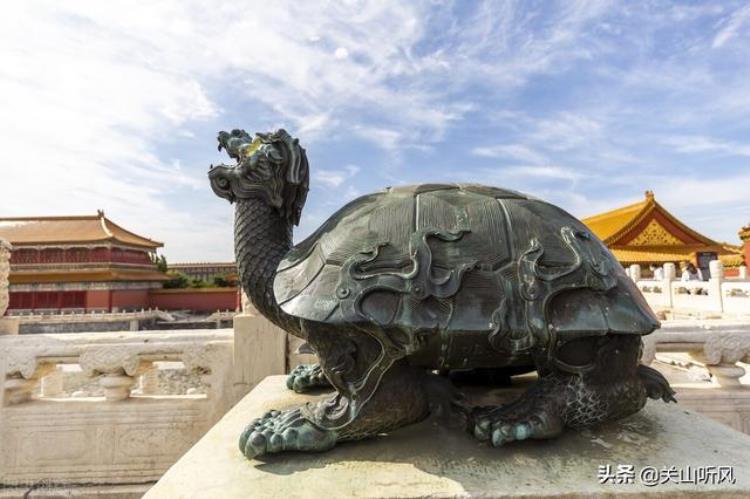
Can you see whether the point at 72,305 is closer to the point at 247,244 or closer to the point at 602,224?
the point at 247,244

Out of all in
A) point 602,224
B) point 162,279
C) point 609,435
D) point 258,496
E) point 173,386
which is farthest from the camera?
point 162,279

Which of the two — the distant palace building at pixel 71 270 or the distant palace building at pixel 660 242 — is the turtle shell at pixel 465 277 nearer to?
the distant palace building at pixel 660 242

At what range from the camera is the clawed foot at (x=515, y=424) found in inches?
65.2

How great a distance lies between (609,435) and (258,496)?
1508 millimetres

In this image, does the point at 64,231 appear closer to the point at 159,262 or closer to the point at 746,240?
the point at 159,262

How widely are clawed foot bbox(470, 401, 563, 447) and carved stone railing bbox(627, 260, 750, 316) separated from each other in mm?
9765

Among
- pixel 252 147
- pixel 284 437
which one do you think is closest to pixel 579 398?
pixel 284 437

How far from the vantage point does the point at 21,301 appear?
935 inches

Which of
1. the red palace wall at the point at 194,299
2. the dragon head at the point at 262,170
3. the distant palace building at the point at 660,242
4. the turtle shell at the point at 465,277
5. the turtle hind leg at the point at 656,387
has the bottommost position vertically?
the red palace wall at the point at 194,299

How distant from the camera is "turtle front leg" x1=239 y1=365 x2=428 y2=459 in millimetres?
1682

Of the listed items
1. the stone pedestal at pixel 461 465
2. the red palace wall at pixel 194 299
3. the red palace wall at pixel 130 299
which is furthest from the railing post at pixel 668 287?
the red palace wall at pixel 130 299

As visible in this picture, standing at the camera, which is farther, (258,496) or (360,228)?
(360,228)

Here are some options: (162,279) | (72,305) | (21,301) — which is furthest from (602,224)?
(21,301)

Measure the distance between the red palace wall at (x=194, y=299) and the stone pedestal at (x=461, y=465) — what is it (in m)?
27.0
